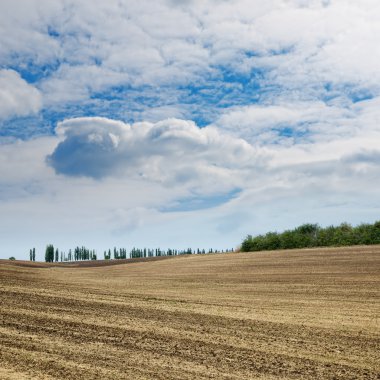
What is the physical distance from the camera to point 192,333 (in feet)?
41.2

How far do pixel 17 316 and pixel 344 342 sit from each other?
32.3 ft

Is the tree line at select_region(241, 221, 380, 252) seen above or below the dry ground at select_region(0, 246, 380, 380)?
above

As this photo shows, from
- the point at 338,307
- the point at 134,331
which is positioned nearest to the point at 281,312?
the point at 338,307

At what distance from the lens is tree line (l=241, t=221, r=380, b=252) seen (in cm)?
5044

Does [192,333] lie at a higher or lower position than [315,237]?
lower

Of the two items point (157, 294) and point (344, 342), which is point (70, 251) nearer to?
point (157, 294)

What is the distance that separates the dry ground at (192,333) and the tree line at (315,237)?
28.6 meters

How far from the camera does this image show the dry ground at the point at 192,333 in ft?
30.2

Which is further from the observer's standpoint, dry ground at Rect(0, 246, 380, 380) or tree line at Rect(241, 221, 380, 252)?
tree line at Rect(241, 221, 380, 252)

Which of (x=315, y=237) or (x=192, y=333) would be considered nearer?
(x=192, y=333)

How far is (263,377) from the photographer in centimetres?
875

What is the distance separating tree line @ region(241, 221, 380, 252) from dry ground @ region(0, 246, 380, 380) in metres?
28.6

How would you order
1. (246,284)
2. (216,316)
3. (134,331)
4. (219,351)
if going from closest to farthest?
(219,351)
(134,331)
(216,316)
(246,284)

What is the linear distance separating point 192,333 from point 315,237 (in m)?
45.2
